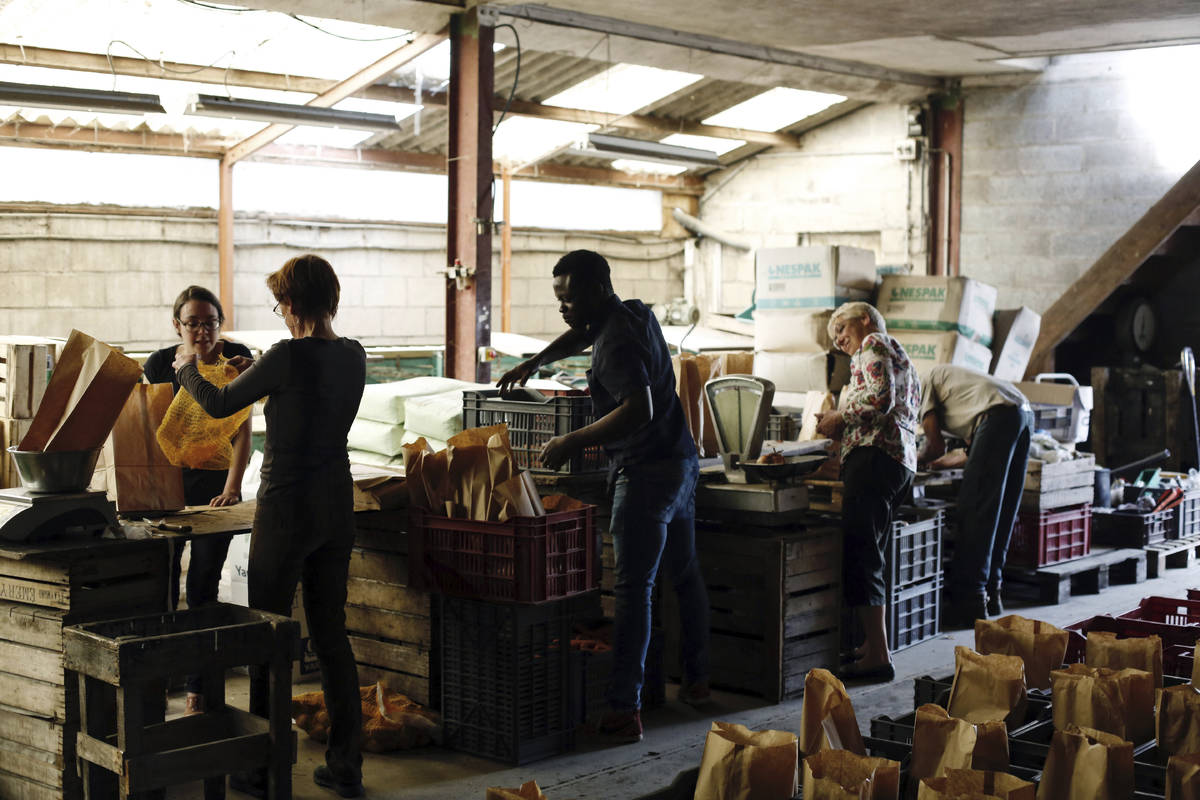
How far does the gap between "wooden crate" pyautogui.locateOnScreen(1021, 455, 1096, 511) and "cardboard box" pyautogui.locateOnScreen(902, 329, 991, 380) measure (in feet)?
3.10

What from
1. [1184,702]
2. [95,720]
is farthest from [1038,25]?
[95,720]

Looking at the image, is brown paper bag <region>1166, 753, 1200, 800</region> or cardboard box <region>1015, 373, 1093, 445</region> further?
cardboard box <region>1015, 373, 1093, 445</region>

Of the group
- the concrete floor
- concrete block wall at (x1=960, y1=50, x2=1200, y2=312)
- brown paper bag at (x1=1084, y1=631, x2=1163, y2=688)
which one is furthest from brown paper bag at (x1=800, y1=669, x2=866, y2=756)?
concrete block wall at (x1=960, y1=50, x2=1200, y2=312)

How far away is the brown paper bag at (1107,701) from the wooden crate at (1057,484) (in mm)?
3439

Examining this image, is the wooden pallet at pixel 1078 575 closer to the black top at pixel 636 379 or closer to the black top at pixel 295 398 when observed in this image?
the black top at pixel 636 379

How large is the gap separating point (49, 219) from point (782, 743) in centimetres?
1028

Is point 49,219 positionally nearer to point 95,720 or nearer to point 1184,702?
point 95,720

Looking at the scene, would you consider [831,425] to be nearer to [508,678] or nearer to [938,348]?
[508,678]

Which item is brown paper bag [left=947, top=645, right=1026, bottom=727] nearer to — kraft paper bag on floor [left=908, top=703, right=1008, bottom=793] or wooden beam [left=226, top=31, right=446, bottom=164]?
kraft paper bag on floor [left=908, top=703, right=1008, bottom=793]

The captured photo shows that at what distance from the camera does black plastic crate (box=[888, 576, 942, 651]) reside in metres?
4.83

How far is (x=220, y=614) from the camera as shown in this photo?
2.96 m

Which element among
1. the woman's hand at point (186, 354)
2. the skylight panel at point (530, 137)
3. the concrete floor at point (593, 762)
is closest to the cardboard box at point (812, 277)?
the concrete floor at point (593, 762)

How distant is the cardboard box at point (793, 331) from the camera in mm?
6969

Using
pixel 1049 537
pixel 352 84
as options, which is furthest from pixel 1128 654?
pixel 352 84
